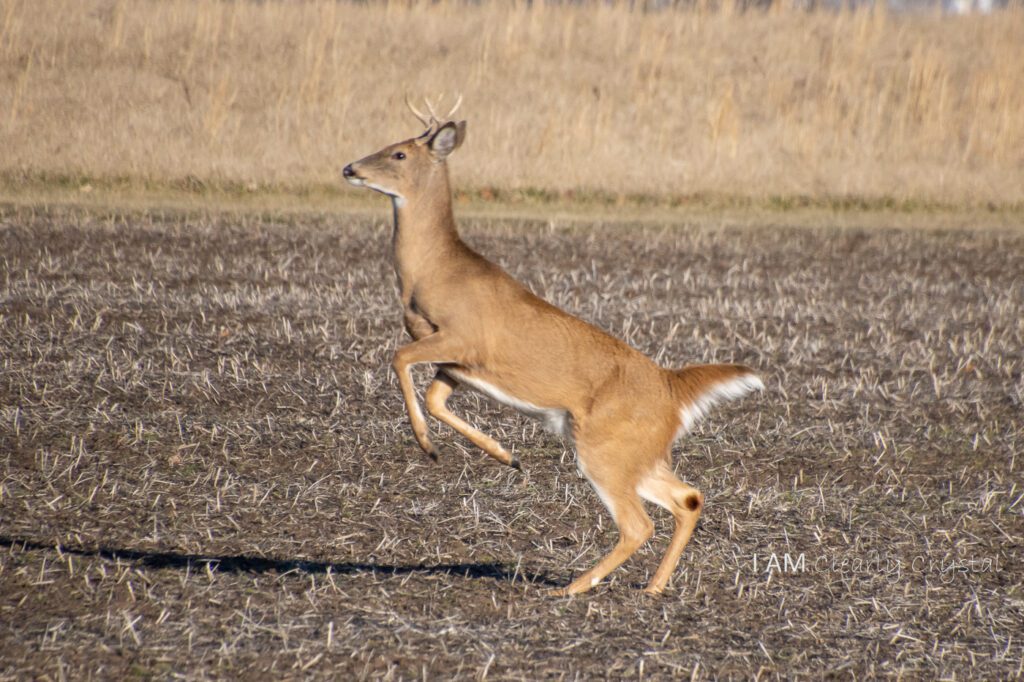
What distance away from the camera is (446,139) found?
6.76 m

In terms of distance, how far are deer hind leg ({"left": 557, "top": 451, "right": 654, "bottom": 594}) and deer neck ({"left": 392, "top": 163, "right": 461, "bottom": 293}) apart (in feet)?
4.14

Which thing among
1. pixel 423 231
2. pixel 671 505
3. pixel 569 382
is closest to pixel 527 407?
pixel 569 382

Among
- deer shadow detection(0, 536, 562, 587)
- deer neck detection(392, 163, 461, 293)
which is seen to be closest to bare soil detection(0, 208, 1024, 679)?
deer shadow detection(0, 536, 562, 587)

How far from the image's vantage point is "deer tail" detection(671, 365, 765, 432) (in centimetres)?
623

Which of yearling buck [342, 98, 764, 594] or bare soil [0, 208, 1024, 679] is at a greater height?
yearling buck [342, 98, 764, 594]

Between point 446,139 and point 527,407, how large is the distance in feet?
4.89

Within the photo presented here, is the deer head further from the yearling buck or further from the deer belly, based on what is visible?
the deer belly

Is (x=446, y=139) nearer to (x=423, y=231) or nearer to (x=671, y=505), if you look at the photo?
(x=423, y=231)

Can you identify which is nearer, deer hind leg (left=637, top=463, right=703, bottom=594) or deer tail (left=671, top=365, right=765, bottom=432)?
deer hind leg (left=637, top=463, right=703, bottom=594)

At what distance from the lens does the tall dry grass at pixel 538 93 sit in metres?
22.1

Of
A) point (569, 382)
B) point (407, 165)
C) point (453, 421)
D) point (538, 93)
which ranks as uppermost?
point (407, 165)

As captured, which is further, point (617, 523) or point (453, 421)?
point (453, 421)

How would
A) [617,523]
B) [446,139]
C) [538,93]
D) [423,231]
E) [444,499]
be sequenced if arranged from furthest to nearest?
1. [538,93]
2. [444,499]
3. [446,139]
4. [423,231]
5. [617,523]

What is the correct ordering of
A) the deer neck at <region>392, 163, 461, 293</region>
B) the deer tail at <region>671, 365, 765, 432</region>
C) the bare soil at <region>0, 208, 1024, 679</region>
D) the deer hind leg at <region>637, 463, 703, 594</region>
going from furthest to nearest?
1. the deer neck at <region>392, 163, 461, 293</region>
2. the deer tail at <region>671, 365, 765, 432</region>
3. the deer hind leg at <region>637, 463, 703, 594</region>
4. the bare soil at <region>0, 208, 1024, 679</region>
